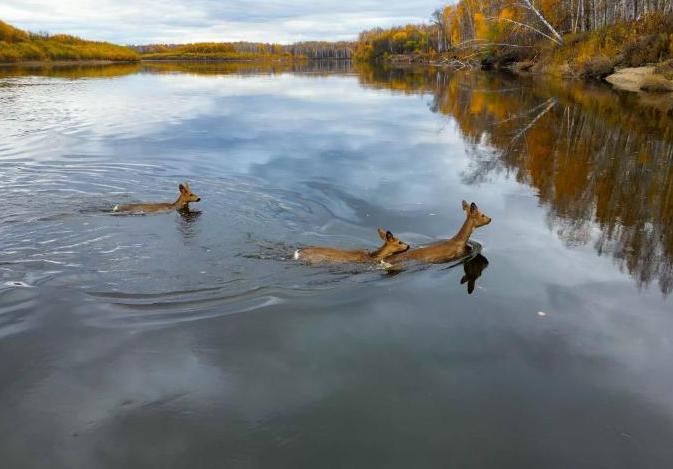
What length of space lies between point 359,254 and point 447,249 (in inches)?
68.3

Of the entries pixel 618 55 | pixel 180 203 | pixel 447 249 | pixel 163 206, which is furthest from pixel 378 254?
pixel 618 55

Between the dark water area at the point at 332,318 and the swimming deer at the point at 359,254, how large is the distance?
22cm

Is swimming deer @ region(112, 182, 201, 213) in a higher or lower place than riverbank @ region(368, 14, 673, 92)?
lower

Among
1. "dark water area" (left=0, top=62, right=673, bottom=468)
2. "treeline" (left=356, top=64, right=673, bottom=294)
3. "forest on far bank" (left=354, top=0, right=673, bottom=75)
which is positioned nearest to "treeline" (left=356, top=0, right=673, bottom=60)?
"forest on far bank" (left=354, top=0, right=673, bottom=75)

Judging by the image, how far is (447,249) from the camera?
10703mm

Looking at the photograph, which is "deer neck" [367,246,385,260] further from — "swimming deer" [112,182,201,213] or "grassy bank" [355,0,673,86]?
"grassy bank" [355,0,673,86]

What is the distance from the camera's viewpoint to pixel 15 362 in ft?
23.5

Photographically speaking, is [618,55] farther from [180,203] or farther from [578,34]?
[180,203]

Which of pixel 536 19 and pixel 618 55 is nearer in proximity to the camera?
pixel 618 55

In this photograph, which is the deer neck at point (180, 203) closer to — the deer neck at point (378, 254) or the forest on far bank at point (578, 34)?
the deer neck at point (378, 254)

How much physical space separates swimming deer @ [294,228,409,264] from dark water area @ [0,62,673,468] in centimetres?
22

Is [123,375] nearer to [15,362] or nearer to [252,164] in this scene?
[15,362]

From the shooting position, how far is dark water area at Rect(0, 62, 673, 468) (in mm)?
5918

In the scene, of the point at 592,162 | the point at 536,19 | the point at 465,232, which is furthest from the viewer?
the point at 536,19
